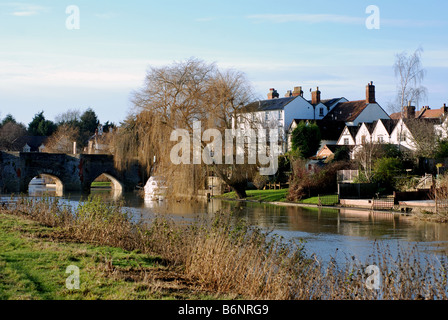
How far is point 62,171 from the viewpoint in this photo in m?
56.0

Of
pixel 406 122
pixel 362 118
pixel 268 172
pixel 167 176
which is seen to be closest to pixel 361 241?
pixel 167 176

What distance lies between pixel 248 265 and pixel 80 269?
317cm

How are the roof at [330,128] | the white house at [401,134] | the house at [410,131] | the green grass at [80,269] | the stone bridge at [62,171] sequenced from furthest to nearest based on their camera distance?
the roof at [330,128]
the stone bridge at [62,171]
the white house at [401,134]
the house at [410,131]
the green grass at [80,269]

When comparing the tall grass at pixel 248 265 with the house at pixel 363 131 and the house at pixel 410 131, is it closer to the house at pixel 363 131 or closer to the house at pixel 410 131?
the house at pixel 410 131

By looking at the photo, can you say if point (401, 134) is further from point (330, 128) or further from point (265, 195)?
point (265, 195)

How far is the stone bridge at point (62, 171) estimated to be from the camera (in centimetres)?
5160

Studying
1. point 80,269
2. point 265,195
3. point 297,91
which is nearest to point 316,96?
point 297,91

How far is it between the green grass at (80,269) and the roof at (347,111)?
56.6 metres

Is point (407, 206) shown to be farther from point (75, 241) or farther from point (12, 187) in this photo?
point (12, 187)

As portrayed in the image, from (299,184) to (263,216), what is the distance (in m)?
11.8

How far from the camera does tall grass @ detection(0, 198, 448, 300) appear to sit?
341 inches

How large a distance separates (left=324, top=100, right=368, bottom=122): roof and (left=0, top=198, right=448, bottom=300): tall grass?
175ft

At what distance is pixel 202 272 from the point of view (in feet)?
32.9

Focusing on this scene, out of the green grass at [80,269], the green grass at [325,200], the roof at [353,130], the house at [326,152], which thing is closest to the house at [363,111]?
the roof at [353,130]
